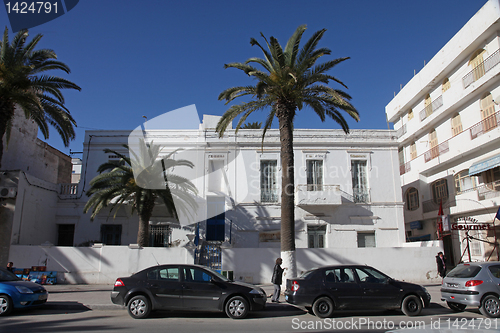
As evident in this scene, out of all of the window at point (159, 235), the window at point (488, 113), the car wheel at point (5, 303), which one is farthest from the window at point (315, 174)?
the car wheel at point (5, 303)

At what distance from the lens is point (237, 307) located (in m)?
9.48

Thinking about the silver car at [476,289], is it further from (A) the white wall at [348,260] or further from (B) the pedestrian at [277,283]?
(A) the white wall at [348,260]

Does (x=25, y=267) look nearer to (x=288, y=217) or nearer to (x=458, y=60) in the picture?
(x=288, y=217)

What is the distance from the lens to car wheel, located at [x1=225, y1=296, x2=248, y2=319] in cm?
943

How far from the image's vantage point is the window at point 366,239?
21.0m

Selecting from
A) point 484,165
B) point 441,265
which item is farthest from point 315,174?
point 484,165

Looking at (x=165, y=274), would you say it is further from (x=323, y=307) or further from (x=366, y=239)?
(x=366, y=239)

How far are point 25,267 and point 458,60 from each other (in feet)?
88.8

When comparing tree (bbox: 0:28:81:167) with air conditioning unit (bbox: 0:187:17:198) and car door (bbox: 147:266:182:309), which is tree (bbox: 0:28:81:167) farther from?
car door (bbox: 147:266:182:309)

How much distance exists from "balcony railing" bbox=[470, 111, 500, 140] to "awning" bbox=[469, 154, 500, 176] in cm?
170

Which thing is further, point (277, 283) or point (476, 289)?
point (277, 283)

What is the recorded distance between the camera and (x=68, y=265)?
16047 millimetres

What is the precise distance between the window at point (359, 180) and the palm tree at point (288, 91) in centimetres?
797

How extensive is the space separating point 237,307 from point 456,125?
20815 millimetres
